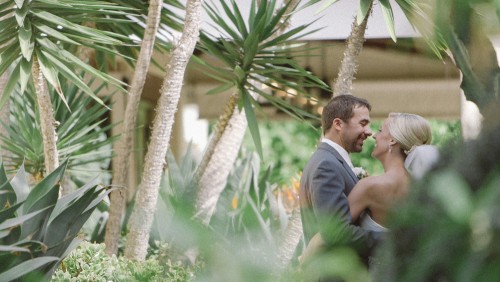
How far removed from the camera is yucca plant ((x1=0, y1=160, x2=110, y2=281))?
3.42 m

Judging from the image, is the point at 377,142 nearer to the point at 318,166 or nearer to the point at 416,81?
the point at 318,166

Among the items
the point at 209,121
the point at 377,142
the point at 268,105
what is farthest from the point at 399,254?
the point at 209,121

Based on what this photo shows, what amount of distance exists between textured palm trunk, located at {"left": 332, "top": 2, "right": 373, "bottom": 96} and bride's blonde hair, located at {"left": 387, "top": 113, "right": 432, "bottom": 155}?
2.07 metres

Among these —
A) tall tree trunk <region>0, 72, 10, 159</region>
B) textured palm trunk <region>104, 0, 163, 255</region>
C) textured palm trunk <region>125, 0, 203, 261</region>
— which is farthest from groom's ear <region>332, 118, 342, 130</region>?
tall tree trunk <region>0, 72, 10, 159</region>

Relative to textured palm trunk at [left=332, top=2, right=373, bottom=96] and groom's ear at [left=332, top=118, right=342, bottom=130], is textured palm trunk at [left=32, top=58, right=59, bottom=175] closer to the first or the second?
textured palm trunk at [left=332, top=2, right=373, bottom=96]

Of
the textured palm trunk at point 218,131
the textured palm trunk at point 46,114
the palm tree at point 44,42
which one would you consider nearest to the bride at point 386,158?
the palm tree at point 44,42

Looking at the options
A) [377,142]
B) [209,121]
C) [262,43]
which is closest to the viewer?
[377,142]

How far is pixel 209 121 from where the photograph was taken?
12.4 metres

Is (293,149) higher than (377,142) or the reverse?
the reverse

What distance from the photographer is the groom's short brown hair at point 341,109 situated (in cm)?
375

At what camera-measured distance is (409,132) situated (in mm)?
3264

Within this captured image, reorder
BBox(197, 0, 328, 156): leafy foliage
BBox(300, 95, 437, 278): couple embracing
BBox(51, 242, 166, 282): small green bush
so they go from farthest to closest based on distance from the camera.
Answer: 1. BBox(197, 0, 328, 156): leafy foliage
2. BBox(51, 242, 166, 282): small green bush
3. BBox(300, 95, 437, 278): couple embracing

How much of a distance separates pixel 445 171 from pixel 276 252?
0.16 meters

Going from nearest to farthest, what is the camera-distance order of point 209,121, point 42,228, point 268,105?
point 42,228, point 268,105, point 209,121
